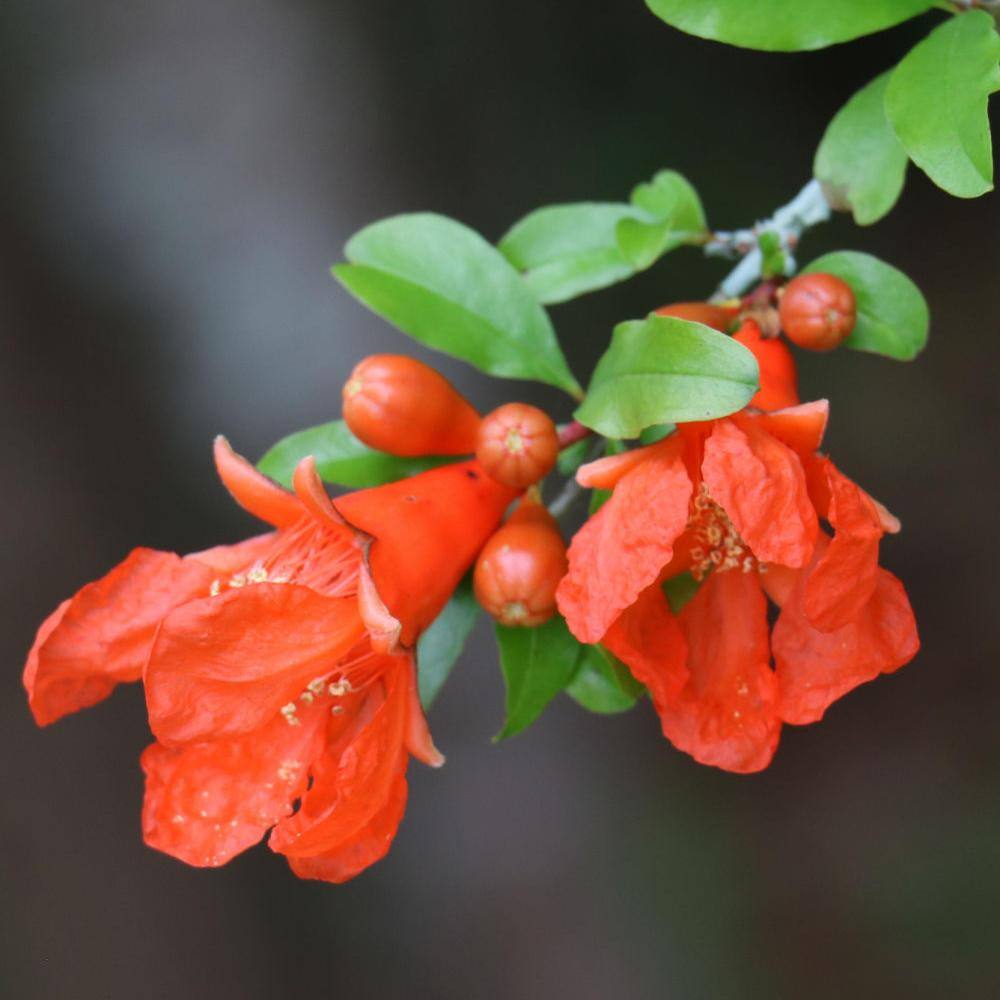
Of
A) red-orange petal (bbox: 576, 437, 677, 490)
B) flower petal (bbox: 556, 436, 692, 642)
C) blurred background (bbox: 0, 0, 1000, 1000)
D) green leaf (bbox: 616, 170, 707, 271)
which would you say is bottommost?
blurred background (bbox: 0, 0, 1000, 1000)

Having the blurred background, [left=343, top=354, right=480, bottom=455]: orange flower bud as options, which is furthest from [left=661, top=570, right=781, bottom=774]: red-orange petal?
the blurred background

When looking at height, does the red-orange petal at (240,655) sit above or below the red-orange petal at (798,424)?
below

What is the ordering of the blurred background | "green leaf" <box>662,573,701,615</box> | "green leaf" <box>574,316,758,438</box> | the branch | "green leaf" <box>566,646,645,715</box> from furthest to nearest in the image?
1. the blurred background
2. the branch
3. "green leaf" <box>566,646,645,715</box>
4. "green leaf" <box>662,573,701,615</box>
5. "green leaf" <box>574,316,758,438</box>

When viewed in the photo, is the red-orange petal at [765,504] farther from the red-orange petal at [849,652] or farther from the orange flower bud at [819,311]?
the orange flower bud at [819,311]

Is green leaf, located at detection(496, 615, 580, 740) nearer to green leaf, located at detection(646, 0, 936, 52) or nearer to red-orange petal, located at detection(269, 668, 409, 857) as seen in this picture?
red-orange petal, located at detection(269, 668, 409, 857)

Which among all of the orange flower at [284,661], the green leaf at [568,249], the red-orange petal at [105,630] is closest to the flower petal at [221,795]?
the orange flower at [284,661]

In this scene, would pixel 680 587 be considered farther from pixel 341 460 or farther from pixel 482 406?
pixel 482 406

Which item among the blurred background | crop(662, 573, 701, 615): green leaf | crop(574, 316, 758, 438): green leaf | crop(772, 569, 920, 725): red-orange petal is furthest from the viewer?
the blurred background

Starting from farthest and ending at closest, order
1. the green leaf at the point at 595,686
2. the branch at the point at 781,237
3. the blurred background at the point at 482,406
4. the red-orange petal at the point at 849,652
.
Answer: the blurred background at the point at 482,406
the branch at the point at 781,237
the green leaf at the point at 595,686
the red-orange petal at the point at 849,652
